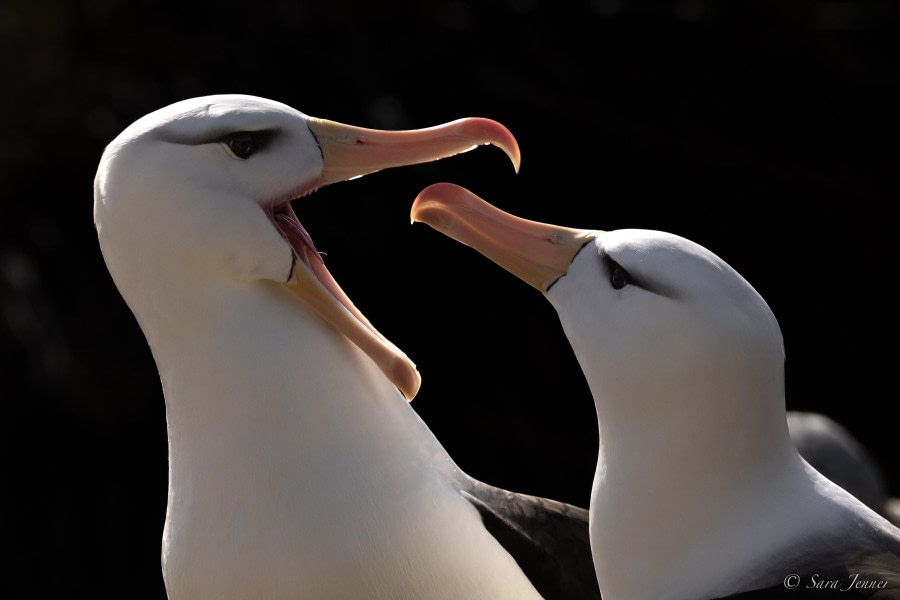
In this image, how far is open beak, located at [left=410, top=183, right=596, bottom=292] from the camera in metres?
3.03

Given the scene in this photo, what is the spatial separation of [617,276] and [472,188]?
489cm

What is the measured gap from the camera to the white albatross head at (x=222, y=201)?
10.2 feet

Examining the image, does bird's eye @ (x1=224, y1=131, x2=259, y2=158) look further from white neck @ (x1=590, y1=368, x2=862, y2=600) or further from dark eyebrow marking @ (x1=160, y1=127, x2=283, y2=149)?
white neck @ (x1=590, y1=368, x2=862, y2=600)

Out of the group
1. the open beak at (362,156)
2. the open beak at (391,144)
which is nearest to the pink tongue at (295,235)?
the open beak at (362,156)

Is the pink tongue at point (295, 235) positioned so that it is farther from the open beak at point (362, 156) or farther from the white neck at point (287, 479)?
the white neck at point (287, 479)

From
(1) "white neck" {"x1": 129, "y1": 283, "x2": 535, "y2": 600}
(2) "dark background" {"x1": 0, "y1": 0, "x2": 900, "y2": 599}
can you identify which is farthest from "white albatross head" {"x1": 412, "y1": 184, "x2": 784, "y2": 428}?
(2) "dark background" {"x1": 0, "y1": 0, "x2": 900, "y2": 599}

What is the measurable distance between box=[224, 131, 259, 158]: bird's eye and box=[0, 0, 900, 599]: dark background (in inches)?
175

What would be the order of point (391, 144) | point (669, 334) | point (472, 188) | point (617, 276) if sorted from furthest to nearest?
point (472, 188), point (391, 144), point (617, 276), point (669, 334)

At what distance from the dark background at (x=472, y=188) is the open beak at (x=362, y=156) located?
14.2 feet

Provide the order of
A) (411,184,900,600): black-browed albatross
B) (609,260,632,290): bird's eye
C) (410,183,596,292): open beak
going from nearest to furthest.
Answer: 1. (411,184,900,600): black-browed albatross
2. (609,260,632,290): bird's eye
3. (410,183,596,292): open beak

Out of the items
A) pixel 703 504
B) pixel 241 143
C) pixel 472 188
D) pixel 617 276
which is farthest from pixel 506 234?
pixel 472 188

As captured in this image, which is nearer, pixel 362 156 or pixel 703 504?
pixel 703 504

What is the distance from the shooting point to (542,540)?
3.38m

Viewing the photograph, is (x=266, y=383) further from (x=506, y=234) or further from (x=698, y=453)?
(x=698, y=453)
